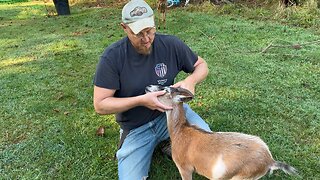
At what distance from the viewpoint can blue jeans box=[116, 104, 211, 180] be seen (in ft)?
10.2

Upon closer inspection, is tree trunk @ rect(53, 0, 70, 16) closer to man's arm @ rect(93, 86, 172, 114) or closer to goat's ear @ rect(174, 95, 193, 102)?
man's arm @ rect(93, 86, 172, 114)

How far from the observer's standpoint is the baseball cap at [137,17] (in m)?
2.77

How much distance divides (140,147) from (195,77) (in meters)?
0.74

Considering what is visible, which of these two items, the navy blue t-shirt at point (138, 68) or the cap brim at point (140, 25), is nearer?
the cap brim at point (140, 25)

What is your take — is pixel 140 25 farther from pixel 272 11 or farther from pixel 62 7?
pixel 62 7

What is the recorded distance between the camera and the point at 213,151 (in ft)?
8.31

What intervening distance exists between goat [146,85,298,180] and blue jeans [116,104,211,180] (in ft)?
1.11

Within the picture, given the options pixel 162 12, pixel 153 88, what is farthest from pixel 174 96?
pixel 162 12

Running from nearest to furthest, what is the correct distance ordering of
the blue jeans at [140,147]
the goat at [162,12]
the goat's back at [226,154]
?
the goat's back at [226,154] → the blue jeans at [140,147] → the goat at [162,12]

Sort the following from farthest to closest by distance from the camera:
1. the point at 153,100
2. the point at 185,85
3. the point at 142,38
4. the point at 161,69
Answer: the point at 161,69, the point at 185,85, the point at 142,38, the point at 153,100

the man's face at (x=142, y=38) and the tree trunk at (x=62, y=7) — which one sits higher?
the man's face at (x=142, y=38)

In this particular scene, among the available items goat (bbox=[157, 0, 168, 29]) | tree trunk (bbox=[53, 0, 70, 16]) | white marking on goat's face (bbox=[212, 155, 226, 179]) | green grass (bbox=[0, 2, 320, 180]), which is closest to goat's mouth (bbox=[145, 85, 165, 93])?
white marking on goat's face (bbox=[212, 155, 226, 179])

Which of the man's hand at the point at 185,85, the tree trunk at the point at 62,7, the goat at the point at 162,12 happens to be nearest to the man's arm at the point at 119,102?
the man's hand at the point at 185,85

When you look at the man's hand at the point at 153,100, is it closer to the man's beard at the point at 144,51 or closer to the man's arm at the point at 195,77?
the man's arm at the point at 195,77
